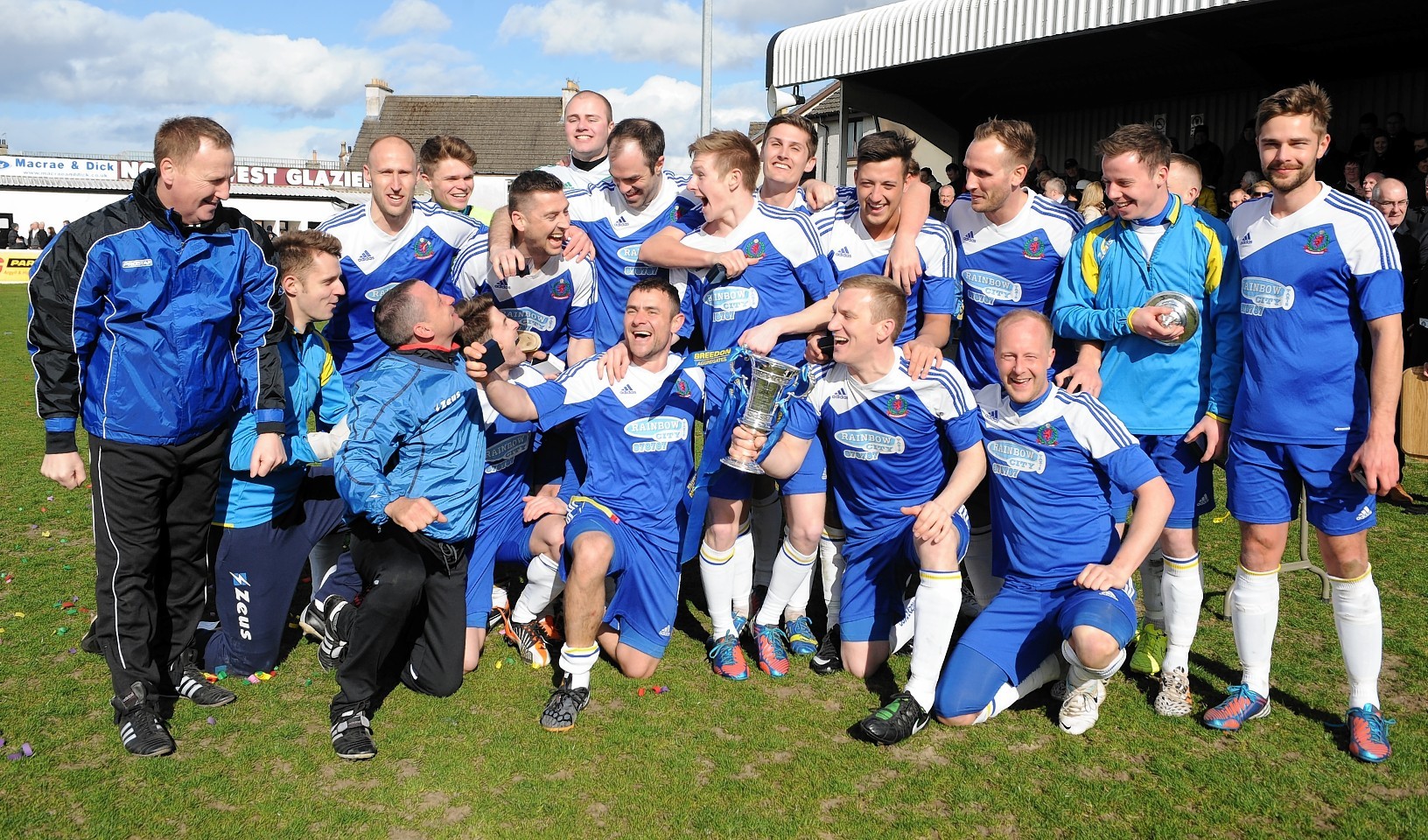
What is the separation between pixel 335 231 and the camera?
16.5 ft

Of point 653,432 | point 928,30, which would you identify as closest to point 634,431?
point 653,432

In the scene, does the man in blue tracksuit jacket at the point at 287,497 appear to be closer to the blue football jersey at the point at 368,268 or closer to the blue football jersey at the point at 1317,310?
the blue football jersey at the point at 368,268

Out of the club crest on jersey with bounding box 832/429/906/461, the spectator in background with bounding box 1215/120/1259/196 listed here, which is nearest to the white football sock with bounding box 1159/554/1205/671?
the club crest on jersey with bounding box 832/429/906/461

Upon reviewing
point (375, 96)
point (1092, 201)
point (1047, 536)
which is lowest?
point (1047, 536)

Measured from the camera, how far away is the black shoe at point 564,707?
3.87 meters

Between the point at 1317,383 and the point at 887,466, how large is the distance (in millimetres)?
1628

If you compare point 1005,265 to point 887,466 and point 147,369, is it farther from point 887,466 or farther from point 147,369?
point 147,369

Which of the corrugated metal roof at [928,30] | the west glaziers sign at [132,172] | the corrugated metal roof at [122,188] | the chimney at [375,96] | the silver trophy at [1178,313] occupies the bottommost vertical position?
the silver trophy at [1178,313]

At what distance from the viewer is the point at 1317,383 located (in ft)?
12.0

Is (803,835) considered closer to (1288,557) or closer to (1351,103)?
(1288,557)

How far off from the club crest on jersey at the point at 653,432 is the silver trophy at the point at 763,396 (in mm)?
629

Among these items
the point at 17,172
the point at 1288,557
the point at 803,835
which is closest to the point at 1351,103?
the point at 1288,557

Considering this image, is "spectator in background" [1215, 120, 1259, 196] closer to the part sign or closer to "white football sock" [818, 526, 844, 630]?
"white football sock" [818, 526, 844, 630]

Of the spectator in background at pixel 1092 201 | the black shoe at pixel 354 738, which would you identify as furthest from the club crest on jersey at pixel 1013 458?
the spectator in background at pixel 1092 201
